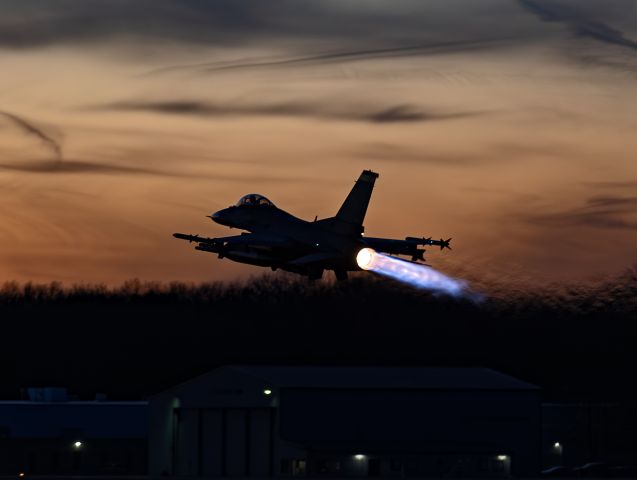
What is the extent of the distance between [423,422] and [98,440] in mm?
28704

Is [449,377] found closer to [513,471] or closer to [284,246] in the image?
[513,471]

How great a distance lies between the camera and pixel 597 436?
12194cm

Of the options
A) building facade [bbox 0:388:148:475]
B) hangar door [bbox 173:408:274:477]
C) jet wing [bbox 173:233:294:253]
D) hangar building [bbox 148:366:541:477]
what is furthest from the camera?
building facade [bbox 0:388:148:475]

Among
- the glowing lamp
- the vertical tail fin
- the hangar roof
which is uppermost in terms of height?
the vertical tail fin

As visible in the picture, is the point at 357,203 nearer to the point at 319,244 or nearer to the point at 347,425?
the point at 319,244

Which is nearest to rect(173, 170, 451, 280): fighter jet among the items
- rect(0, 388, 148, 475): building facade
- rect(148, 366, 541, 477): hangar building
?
rect(148, 366, 541, 477): hangar building

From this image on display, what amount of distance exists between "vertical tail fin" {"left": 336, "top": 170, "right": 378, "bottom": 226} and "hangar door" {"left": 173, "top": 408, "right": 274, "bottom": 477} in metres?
35.8

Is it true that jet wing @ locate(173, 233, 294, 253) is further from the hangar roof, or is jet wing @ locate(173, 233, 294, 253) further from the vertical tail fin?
the hangar roof

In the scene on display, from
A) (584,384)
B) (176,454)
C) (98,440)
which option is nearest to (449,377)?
(584,384)

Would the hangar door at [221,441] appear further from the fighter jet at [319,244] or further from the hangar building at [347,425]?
the fighter jet at [319,244]


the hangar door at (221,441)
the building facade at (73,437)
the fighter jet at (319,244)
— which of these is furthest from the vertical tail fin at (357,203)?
the building facade at (73,437)

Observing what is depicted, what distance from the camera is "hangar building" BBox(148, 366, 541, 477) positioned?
110625 mm

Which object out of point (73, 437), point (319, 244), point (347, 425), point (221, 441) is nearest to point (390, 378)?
point (347, 425)

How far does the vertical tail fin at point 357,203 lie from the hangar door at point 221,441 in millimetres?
35795
